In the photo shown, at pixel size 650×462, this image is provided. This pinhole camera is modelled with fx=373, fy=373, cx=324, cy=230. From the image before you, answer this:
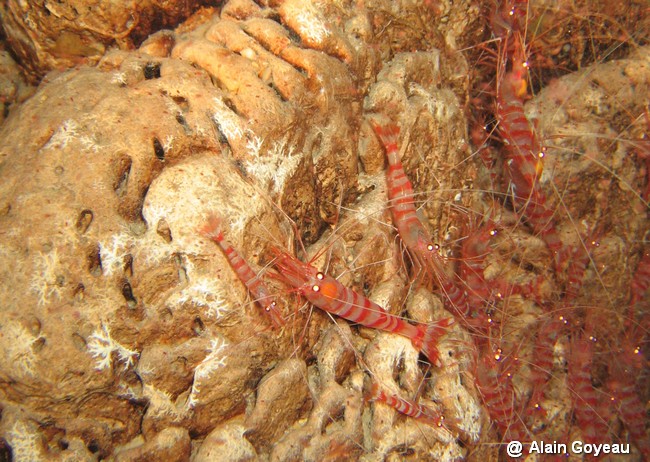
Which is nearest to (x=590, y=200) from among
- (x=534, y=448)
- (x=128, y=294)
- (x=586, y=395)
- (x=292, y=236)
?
(x=586, y=395)

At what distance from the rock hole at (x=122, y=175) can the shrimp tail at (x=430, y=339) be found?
2.65 meters

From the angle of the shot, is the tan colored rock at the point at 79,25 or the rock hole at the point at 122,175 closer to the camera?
the rock hole at the point at 122,175

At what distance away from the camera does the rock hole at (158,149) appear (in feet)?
8.41

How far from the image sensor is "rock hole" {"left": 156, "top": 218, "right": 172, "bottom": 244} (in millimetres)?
2498

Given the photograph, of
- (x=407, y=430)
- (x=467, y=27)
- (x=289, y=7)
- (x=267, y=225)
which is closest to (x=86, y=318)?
(x=267, y=225)

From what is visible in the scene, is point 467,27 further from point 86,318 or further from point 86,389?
point 86,389

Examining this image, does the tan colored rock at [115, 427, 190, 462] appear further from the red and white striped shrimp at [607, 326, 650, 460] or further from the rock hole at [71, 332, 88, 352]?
the red and white striped shrimp at [607, 326, 650, 460]

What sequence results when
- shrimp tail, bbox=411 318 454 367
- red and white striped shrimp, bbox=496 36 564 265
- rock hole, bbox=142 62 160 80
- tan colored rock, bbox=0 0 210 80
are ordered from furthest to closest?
1. red and white striped shrimp, bbox=496 36 564 265
2. shrimp tail, bbox=411 318 454 367
3. tan colored rock, bbox=0 0 210 80
4. rock hole, bbox=142 62 160 80

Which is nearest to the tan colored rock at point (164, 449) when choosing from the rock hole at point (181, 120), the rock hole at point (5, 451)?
the rock hole at point (5, 451)

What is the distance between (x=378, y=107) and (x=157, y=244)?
240 centimetres

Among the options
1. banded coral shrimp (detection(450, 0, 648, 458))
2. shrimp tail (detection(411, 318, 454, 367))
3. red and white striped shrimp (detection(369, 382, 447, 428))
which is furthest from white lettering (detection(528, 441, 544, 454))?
shrimp tail (detection(411, 318, 454, 367))

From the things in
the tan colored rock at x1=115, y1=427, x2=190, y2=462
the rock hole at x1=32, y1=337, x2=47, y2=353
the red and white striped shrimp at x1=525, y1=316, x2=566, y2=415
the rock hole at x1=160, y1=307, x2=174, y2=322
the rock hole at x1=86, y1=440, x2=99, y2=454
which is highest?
the rock hole at x1=32, y1=337, x2=47, y2=353

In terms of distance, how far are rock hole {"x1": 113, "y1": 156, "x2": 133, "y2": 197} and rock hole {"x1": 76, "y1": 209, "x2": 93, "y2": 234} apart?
219 millimetres

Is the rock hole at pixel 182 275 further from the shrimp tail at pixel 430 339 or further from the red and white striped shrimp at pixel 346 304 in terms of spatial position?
the shrimp tail at pixel 430 339
